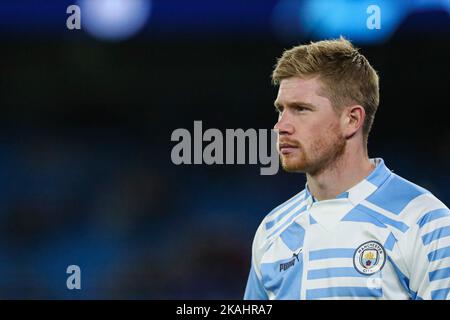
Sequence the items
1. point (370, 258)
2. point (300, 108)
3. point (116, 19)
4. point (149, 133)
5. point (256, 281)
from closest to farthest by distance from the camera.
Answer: point (370, 258)
point (300, 108)
point (256, 281)
point (116, 19)
point (149, 133)

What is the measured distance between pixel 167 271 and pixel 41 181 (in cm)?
112

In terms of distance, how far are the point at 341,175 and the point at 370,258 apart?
37 centimetres

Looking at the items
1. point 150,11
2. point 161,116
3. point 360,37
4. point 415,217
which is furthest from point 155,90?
point 415,217

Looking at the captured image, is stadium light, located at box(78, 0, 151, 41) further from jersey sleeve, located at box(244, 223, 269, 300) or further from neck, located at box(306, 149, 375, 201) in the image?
neck, located at box(306, 149, 375, 201)

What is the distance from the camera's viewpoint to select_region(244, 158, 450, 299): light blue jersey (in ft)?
8.11

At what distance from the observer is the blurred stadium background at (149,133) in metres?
5.04

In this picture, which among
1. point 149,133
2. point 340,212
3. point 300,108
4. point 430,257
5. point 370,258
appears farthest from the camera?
point 149,133

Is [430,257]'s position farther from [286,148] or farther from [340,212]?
[286,148]

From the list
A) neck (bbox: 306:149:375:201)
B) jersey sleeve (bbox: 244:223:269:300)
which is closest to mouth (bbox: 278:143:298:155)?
neck (bbox: 306:149:375:201)

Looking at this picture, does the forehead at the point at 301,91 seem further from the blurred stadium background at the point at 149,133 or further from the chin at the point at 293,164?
the blurred stadium background at the point at 149,133

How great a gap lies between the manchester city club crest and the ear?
1.55 ft

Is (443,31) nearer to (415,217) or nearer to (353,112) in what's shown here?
(353,112)

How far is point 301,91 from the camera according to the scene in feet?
9.29

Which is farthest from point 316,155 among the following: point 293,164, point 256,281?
point 256,281
